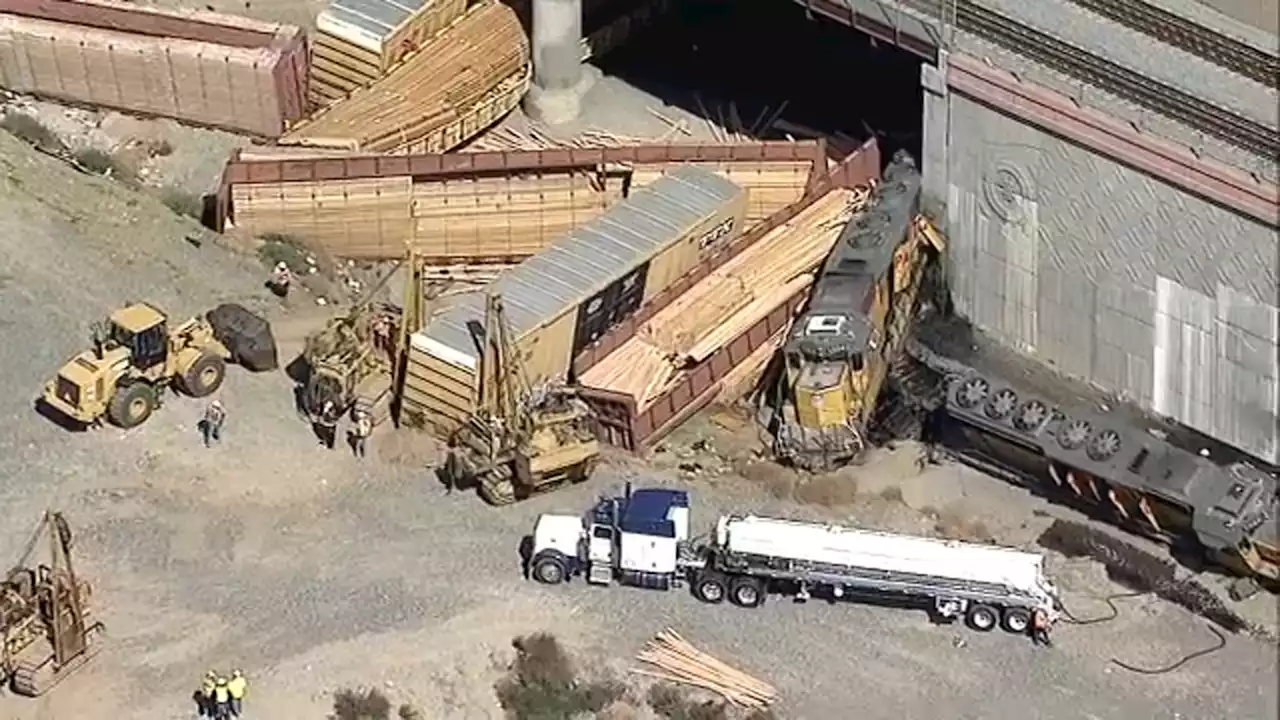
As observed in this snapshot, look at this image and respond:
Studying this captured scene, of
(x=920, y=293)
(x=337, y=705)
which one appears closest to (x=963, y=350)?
(x=920, y=293)

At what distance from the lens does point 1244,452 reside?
162 feet

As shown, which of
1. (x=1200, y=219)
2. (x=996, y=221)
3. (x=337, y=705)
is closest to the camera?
(x=337, y=705)

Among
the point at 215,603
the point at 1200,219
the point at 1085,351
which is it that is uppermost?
the point at 1200,219

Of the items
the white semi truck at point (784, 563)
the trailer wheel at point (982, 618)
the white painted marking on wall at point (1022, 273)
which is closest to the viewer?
the white semi truck at point (784, 563)

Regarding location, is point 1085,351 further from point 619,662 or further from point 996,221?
point 619,662

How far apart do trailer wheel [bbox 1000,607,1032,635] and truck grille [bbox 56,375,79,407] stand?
1682cm

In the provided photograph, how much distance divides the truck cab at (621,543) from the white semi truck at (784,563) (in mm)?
17

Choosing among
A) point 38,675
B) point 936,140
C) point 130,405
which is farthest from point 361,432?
point 936,140

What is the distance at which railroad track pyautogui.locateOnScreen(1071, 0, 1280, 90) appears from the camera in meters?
49.6

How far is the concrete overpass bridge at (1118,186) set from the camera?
48219 mm

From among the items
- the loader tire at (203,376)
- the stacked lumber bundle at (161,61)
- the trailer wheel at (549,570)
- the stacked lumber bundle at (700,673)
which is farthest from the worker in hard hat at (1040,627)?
the stacked lumber bundle at (161,61)

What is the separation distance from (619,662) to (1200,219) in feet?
42.6

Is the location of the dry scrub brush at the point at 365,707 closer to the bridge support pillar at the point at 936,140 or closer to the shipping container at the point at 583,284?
the shipping container at the point at 583,284

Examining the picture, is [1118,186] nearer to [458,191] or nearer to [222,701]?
[458,191]
